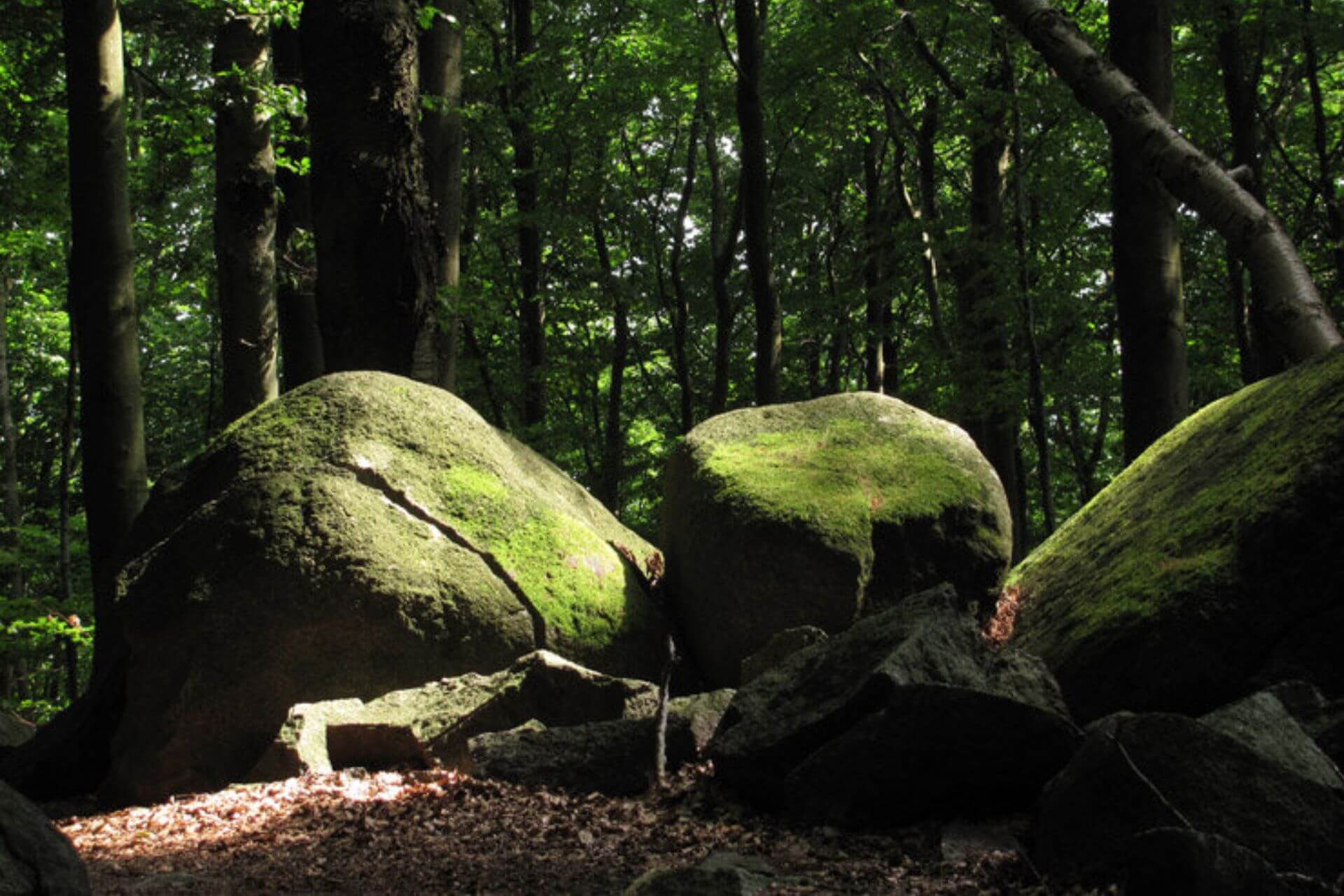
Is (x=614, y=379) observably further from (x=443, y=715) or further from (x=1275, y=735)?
(x=1275, y=735)

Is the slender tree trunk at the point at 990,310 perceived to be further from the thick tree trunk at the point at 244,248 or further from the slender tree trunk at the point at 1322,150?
the thick tree trunk at the point at 244,248

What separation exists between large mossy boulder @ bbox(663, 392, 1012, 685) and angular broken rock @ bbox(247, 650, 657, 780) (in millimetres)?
1127

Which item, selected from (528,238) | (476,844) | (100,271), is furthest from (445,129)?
(476,844)

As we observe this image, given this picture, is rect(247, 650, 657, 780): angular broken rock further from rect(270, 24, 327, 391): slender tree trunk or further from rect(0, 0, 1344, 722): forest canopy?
rect(270, 24, 327, 391): slender tree trunk

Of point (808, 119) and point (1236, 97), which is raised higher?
point (808, 119)

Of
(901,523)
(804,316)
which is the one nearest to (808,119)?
(804,316)

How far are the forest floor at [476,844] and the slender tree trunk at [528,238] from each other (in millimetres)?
12009

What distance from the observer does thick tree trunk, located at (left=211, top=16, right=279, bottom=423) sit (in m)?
8.91

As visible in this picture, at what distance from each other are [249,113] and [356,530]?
498 cm

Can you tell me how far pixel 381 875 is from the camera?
139 inches

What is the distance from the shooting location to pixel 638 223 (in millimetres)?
18969

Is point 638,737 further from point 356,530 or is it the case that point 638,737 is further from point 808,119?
point 808,119

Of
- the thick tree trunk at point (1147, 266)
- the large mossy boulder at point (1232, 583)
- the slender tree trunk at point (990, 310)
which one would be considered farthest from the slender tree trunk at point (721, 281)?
the large mossy boulder at point (1232, 583)

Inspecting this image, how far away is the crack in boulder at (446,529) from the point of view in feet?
19.2
